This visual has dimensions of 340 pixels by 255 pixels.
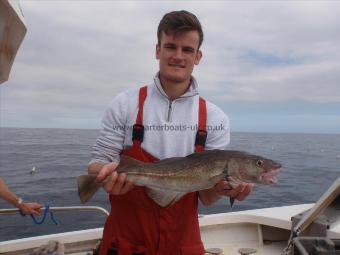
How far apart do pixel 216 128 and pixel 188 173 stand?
557 millimetres

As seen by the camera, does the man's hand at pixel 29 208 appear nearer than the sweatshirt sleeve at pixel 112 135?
No

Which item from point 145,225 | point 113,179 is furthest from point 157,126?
point 145,225

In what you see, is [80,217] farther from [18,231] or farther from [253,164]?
[253,164]

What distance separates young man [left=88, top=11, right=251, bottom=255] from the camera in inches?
139

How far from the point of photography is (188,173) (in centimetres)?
365

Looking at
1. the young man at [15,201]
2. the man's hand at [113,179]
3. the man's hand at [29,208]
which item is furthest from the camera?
the man's hand at [29,208]

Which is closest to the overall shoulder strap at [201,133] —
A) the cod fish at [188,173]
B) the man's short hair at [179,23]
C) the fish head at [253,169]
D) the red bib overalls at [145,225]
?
the cod fish at [188,173]

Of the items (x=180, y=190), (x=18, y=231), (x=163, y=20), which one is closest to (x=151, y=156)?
(x=180, y=190)

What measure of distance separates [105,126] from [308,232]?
331 cm

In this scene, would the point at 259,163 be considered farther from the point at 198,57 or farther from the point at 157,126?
the point at 198,57

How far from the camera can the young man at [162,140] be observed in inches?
139

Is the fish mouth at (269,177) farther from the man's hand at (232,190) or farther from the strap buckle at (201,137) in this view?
the strap buckle at (201,137)

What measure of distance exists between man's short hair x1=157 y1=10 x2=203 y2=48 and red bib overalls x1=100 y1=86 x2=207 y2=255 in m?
0.84

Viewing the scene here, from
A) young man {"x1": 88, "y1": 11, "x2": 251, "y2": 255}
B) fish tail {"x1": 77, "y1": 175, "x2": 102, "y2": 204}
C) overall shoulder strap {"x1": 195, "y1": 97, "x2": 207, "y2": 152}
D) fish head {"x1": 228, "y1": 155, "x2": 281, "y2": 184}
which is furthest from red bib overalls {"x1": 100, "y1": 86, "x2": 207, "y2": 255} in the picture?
fish head {"x1": 228, "y1": 155, "x2": 281, "y2": 184}
